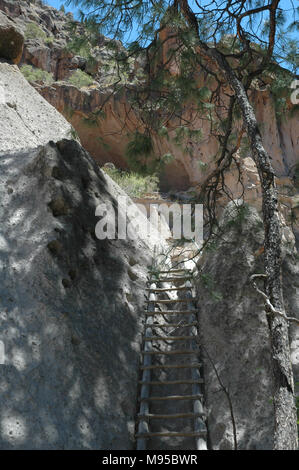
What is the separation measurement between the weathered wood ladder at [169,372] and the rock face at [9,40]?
248 inches

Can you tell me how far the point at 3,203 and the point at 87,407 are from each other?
2.52 meters

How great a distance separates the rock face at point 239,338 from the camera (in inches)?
155

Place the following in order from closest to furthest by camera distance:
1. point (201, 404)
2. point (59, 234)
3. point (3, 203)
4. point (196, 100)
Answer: point (201, 404)
point (59, 234)
point (3, 203)
point (196, 100)

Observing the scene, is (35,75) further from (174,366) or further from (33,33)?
(174,366)

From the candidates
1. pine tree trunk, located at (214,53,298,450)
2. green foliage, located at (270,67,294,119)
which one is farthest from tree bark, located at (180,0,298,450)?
green foliage, located at (270,67,294,119)

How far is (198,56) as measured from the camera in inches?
212

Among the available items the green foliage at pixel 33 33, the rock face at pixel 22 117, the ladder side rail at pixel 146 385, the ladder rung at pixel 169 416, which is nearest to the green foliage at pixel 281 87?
the ladder side rail at pixel 146 385

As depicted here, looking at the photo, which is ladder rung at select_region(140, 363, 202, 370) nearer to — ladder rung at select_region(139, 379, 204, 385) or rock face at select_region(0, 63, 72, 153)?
ladder rung at select_region(139, 379, 204, 385)

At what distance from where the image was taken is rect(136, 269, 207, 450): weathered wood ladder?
13.4 ft

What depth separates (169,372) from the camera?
16.3 ft

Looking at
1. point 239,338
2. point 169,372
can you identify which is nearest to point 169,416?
point 169,372

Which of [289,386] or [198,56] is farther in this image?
[198,56]
